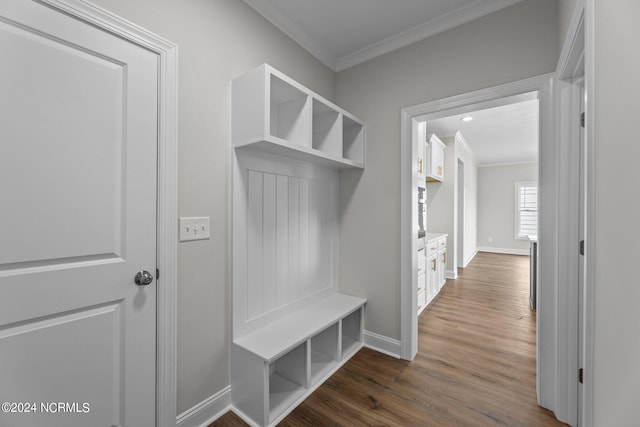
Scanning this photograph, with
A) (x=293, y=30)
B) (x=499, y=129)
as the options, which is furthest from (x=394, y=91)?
(x=499, y=129)

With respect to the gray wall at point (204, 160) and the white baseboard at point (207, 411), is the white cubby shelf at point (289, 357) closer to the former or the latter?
the white baseboard at point (207, 411)

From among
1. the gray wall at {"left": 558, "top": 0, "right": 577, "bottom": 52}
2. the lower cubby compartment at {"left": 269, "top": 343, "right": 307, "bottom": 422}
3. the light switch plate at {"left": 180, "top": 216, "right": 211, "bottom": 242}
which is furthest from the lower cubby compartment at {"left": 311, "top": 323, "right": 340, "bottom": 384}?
the gray wall at {"left": 558, "top": 0, "right": 577, "bottom": 52}

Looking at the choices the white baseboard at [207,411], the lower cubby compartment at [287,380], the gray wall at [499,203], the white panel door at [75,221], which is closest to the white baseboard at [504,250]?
the gray wall at [499,203]

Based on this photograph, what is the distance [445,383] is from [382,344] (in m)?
0.57

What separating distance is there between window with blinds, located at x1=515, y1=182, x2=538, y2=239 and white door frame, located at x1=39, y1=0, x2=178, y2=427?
29.0ft

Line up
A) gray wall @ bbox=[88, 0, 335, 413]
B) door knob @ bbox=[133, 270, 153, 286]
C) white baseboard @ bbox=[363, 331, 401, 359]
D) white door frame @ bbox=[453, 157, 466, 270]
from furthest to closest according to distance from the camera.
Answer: white door frame @ bbox=[453, 157, 466, 270], white baseboard @ bbox=[363, 331, 401, 359], gray wall @ bbox=[88, 0, 335, 413], door knob @ bbox=[133, 270, 153, 286]

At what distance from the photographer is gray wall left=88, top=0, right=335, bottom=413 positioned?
1.45m

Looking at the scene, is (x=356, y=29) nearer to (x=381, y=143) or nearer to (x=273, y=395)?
(x=381, y=143)

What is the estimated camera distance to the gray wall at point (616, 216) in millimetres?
634

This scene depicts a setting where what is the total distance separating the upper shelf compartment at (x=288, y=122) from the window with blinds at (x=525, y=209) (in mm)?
7308

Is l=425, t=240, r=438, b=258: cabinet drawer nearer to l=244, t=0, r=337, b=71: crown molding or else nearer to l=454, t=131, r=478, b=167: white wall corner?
l=454, t=131, r=478, b=167: white wall corner

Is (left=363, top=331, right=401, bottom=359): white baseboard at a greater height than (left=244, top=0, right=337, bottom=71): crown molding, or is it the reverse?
(left=244, top=0, right=337, bottom=71): crown molding

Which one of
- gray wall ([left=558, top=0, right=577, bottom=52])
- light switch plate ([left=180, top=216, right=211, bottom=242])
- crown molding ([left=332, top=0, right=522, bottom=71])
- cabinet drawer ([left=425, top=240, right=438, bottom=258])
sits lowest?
cabinet drawer ([left=425, top=240, right=438, bottom=258])

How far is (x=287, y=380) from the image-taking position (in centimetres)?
195
